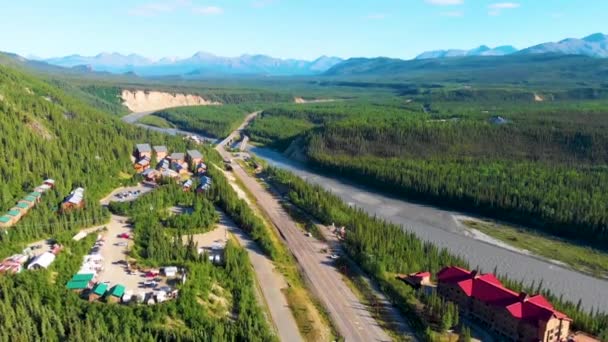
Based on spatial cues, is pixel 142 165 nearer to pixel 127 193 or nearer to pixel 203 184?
pixel 127 193

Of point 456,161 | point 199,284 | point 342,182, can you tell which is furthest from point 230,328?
point 456,161

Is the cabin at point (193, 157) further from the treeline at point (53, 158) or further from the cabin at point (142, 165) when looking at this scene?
the cabin at point (142, 165)

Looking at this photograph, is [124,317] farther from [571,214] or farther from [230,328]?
[571,214]

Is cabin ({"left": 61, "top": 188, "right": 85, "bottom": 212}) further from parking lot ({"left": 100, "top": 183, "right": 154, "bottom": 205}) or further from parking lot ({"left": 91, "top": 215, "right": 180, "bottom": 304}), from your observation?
parking lot ({"left": 91, "top": 215, "right": 180, "bottom": 304})

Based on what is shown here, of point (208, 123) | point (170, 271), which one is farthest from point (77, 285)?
point (208, 123)

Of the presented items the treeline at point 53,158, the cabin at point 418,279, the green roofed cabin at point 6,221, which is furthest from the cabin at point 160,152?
the cabin at point 418,279
